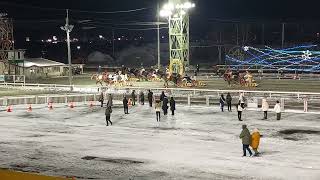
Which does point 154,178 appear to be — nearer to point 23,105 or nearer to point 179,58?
point 23,105

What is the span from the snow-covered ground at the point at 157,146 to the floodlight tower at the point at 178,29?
60.6ft

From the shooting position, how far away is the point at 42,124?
86.6 ft

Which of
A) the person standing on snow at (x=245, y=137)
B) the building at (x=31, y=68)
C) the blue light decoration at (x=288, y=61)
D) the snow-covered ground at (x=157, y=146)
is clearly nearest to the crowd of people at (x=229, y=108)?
the person standing on snow at (x=245, y=137)

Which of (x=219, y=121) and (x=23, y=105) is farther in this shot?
(x=23, y=105)

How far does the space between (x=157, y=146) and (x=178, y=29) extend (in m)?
29.4

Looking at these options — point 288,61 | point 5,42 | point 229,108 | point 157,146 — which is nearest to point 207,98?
point 229,108

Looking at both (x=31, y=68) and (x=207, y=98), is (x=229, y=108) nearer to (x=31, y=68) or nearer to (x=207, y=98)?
(x=207, y=98)

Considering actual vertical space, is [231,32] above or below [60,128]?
above

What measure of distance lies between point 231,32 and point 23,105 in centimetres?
7684

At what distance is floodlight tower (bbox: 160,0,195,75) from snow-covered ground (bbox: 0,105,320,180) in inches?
727

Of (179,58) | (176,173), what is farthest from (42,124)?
(179,58)

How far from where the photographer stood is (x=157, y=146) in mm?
19891

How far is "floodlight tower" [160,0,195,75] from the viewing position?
4634 cm

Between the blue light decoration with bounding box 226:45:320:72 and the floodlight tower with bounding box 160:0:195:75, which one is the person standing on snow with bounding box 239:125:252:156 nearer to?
the blue light decoration with bounding box 226:45:320:72
